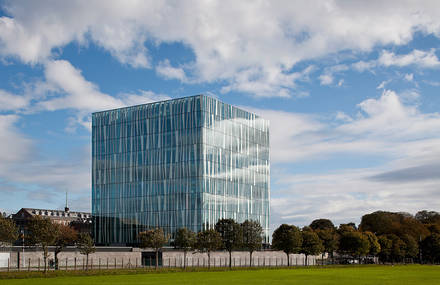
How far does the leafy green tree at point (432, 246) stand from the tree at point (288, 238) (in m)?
50.3

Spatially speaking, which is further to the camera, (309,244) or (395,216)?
(395,216)

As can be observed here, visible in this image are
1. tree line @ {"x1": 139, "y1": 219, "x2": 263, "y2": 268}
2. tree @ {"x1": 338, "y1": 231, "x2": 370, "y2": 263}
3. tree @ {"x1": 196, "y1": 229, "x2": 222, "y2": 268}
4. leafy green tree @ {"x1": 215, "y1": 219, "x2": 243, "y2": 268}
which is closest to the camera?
tree line @ {"x1": 139, "y1": 219, "x2": 263, "y2": 268}

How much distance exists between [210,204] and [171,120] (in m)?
21.2

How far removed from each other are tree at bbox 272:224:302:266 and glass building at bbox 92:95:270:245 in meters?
18.9

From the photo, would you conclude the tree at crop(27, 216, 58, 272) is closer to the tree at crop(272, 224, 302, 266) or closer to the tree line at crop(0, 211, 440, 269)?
the tree line at crop(0, 211, 440, 269)

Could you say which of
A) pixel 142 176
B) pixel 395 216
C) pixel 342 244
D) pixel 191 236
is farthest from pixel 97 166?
pixel 395 216

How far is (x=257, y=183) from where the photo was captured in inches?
5664

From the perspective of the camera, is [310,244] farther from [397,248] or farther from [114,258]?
[114,258]

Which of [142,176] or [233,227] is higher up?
[142,176]

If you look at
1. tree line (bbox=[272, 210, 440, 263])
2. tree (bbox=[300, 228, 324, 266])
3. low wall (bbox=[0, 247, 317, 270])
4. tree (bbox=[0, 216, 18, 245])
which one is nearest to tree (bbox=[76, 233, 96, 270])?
low wall (bbox=[0, 247, 317, 270])

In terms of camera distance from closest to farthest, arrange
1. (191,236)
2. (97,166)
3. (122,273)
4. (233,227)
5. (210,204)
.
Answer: (122,273), (191,236), (233,227), (210,204), (97,166)

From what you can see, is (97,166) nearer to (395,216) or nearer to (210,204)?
(210,204)

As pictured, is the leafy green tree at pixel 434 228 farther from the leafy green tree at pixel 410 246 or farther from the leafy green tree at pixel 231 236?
the leafy green tree at pixel 231 236

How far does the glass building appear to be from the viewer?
126 meters
